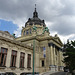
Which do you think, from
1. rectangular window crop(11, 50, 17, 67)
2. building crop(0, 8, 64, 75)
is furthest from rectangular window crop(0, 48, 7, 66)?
rectangular window crop(11, 50, 17, 67)

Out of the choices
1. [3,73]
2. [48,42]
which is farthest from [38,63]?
[3,73]

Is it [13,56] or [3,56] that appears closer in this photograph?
[3,56]

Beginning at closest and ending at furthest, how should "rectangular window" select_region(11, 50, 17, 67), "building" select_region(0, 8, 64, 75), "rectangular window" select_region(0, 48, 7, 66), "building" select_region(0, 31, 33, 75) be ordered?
"rectangular window" select_region(0, 48, 7, 66)
"building" select_region(0, 31, 33, 75)
"building" select_region(0, 8, 64, 75)
"rectangular window" select_region(11, 50, 17, 67)

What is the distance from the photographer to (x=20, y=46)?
91.0 feet

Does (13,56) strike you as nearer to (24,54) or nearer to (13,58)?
(13,58)

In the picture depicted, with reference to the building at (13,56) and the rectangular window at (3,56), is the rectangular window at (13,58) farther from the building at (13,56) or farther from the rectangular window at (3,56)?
the rectangular window at (3,56)

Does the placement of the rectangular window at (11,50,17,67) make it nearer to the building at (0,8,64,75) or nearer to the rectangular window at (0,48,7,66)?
the building at (0,8,64,75)

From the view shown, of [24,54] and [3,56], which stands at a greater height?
[24,54]

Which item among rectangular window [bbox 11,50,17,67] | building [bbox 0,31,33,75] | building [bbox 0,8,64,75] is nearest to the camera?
building [bbox 0,31,33,75]

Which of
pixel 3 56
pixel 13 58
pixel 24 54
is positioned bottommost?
pixel 13 58

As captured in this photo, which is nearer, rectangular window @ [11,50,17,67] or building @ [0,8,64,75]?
building @ [0,8,64,75]

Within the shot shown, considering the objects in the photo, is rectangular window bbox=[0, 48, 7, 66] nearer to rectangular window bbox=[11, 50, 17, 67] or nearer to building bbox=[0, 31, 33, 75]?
building bbox=[0, 31, 33, 75]

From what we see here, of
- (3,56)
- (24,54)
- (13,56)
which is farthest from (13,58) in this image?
(24,54)

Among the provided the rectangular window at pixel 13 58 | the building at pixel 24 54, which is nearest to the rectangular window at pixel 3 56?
the building at pixel 24 54
